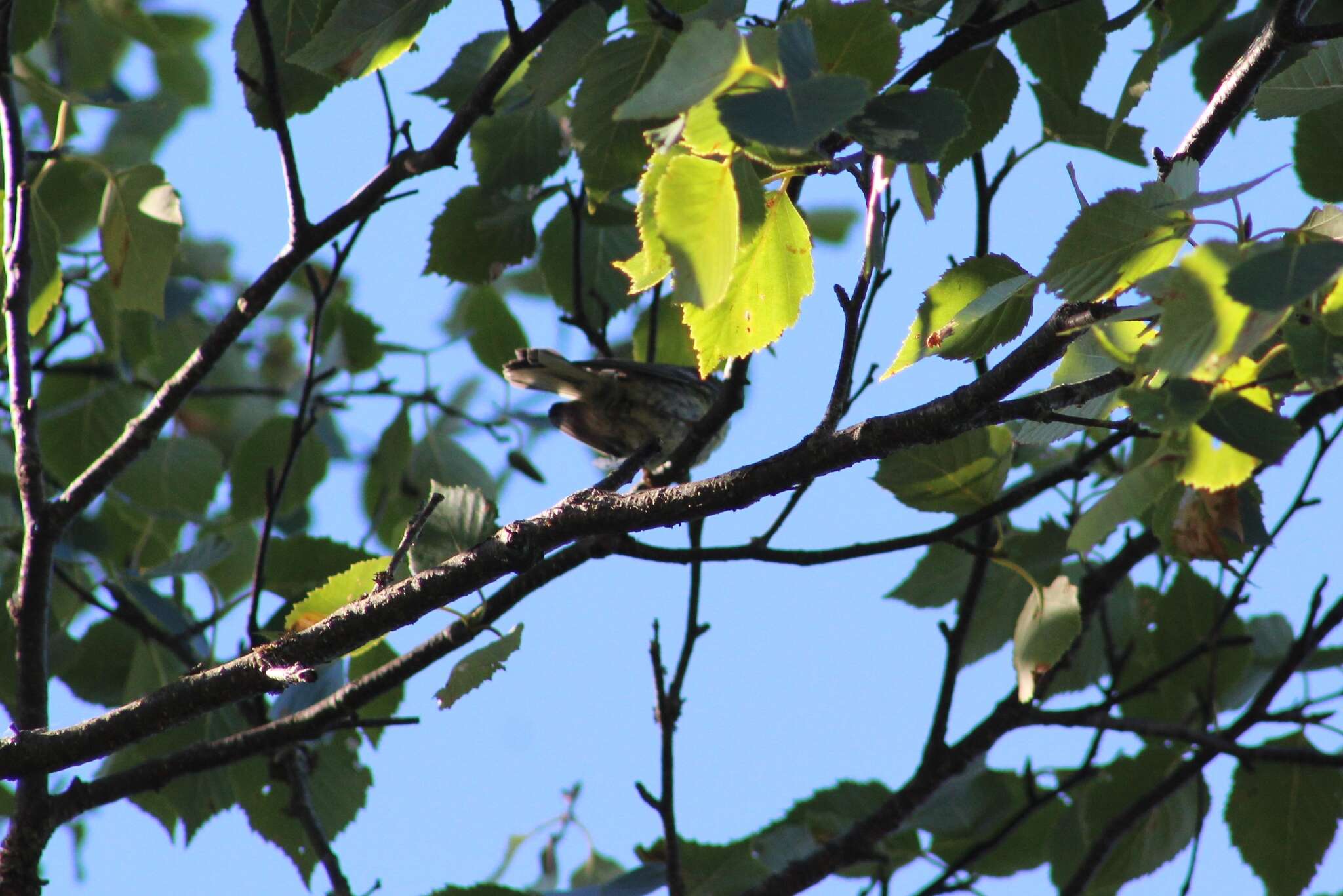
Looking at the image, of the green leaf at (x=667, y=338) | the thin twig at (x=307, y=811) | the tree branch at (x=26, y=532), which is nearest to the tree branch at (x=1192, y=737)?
the green leaf at (x=667, y=338)

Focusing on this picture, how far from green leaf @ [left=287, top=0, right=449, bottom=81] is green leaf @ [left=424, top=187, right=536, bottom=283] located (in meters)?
0.77

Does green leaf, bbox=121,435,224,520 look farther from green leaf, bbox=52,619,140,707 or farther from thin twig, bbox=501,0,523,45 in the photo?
thin twig, bbox=501,0,523,45

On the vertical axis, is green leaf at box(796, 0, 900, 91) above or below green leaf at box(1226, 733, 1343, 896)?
above

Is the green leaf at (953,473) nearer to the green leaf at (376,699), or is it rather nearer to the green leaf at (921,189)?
the green leaf at (921,189)

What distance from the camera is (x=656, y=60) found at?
6.10 feet

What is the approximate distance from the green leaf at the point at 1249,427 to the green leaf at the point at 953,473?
905 millimetres

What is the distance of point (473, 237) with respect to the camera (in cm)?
265

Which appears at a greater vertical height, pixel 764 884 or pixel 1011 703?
pixel 1011 703

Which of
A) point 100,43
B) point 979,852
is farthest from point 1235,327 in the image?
point 100,43

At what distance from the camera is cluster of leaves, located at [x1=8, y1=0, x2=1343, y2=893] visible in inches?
44.5

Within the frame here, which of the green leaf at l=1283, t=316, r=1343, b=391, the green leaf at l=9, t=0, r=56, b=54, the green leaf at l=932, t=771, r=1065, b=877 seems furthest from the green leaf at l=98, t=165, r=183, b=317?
the green leaf at l=932, t=771, r=1065, b=877

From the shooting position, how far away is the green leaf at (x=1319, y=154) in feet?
7.19

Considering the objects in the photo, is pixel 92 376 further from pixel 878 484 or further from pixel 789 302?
pixel 789 302

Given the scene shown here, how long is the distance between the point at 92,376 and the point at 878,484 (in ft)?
7.72
